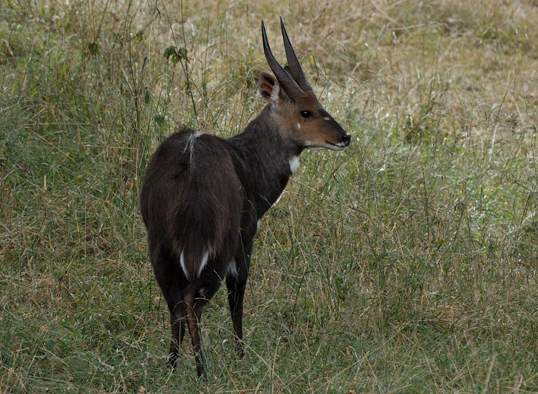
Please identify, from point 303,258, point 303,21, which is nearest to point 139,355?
point 303,258

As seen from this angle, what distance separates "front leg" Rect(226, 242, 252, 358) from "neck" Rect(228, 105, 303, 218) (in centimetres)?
31

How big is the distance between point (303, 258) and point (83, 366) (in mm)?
1488

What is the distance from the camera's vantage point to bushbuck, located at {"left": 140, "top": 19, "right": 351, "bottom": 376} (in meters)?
3.76

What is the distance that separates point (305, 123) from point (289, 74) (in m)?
0.35

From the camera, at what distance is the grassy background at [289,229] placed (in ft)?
12.8

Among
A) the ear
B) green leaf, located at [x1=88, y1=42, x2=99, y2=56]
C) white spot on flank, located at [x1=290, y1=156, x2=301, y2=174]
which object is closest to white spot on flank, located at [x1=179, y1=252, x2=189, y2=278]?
white spot on flank, located at [x1=290, y1=156, x2=301, y2=174]

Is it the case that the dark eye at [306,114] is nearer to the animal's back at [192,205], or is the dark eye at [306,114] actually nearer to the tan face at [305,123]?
the tan face at [305,123]

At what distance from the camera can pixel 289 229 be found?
5168mm

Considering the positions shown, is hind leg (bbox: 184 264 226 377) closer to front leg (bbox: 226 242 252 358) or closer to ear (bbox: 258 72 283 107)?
Answer: front leg (bbox: 226 242 252 358)

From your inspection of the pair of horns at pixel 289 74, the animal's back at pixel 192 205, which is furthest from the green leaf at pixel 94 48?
the animal's back at pixel 192 205

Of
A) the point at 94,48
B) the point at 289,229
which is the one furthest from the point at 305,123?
the point at 94,48

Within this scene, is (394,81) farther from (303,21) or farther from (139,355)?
(139,355)

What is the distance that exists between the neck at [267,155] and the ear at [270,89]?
2.1 inches

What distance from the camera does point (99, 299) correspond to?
4719mm
